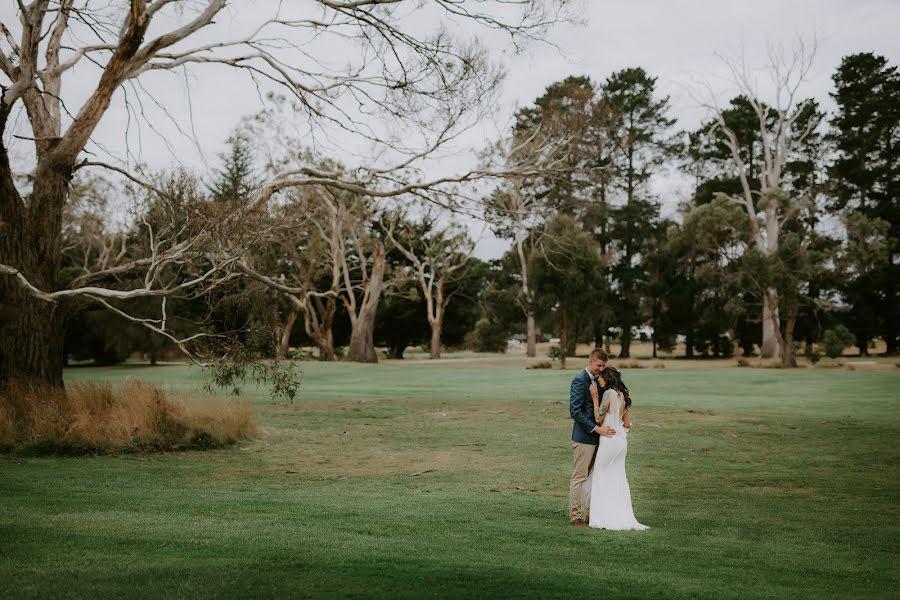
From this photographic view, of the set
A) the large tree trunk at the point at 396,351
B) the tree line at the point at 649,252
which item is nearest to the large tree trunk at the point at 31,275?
the tree line at the point at 649,252

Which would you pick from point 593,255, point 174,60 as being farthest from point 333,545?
point 593,255

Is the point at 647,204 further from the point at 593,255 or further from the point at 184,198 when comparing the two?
the point at 184,198

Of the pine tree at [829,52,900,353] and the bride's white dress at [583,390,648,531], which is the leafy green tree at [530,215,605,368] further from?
the bride's white dress at [583,390,648,531]

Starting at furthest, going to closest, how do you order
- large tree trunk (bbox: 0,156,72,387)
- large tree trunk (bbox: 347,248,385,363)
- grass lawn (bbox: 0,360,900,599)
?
1. large tree trunk (bbox: 347,248,385,363)
2. large tree trunk (bbox: 0,156,72,387)
3. grass lawn (bbox: 0,360,900,599)

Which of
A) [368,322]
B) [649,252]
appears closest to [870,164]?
[649,252]

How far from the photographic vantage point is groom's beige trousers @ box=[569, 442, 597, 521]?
31.7ft

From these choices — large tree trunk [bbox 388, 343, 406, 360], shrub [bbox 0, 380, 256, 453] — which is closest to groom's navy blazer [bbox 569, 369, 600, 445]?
shrub [bbox 0, 380, 256, 453]

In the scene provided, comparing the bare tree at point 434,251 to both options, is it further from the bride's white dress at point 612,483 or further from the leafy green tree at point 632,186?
the bride's white dress at point 612,483

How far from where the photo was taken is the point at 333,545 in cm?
792

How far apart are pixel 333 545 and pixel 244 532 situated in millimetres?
1089

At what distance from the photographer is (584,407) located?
31.6 feet

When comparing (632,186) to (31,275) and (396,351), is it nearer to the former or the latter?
(396,351)

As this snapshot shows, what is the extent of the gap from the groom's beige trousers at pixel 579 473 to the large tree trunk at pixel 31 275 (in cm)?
1159

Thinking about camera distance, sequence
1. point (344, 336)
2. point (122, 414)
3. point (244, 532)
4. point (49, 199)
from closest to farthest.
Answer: point (244, 532) → point (122, 414) → point (49, 199) → point (344, 336)
